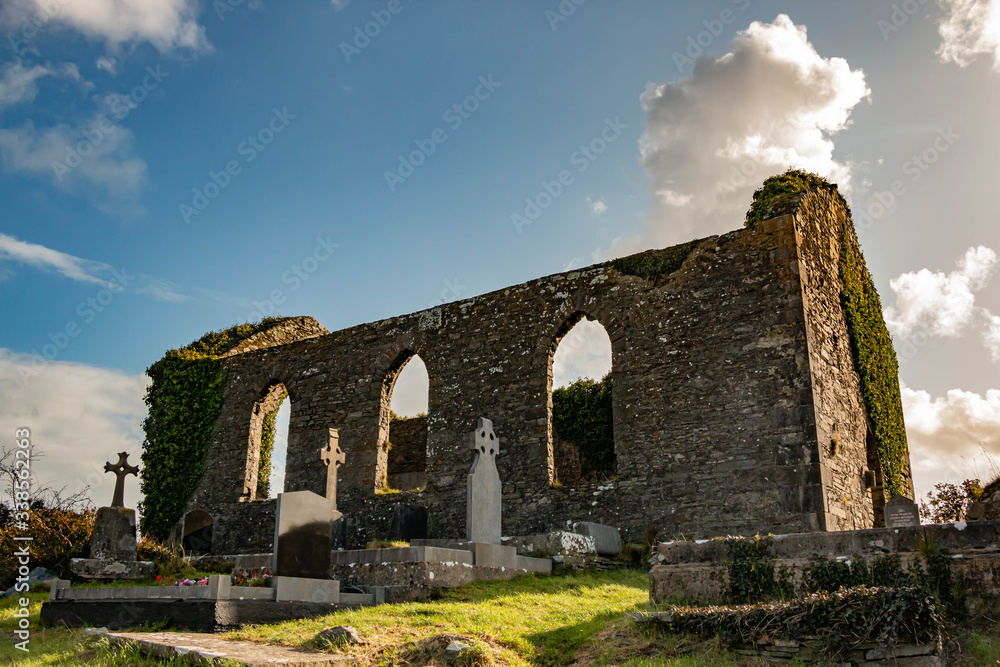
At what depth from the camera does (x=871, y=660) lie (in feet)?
16.3

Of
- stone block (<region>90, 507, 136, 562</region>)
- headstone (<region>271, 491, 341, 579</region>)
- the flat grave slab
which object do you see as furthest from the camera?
stone block (<region>90, 507, 136, 562</region>)

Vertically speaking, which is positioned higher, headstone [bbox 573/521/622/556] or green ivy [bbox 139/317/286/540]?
green ivy [bbox 139/317/286/540]

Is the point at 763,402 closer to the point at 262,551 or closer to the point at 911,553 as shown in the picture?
the point at 911,553

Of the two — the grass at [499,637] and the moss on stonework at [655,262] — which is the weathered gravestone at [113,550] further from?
the moss on stonework at [655,262]

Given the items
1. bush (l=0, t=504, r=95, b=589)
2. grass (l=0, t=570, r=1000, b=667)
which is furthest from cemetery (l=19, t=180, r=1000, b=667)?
bush (l=0, t=504, r=95, b=589)

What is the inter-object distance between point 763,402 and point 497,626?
21.3 feet

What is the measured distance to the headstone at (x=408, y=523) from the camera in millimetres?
12562

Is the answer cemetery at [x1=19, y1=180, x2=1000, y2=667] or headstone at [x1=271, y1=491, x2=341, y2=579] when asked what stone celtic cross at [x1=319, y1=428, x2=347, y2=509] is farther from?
headstone at [x1=271, y1=491, x2=341, y2=579]

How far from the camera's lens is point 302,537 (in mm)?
8367

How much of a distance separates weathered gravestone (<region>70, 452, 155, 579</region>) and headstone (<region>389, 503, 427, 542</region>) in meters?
4.06

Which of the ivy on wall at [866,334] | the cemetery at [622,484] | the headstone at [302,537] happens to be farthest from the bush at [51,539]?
the ivy on wall at [866,334]

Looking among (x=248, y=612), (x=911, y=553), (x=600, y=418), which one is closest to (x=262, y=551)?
(x=600, y=418)

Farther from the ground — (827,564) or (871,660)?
(827,564)

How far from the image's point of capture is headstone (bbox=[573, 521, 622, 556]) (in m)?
10.9
